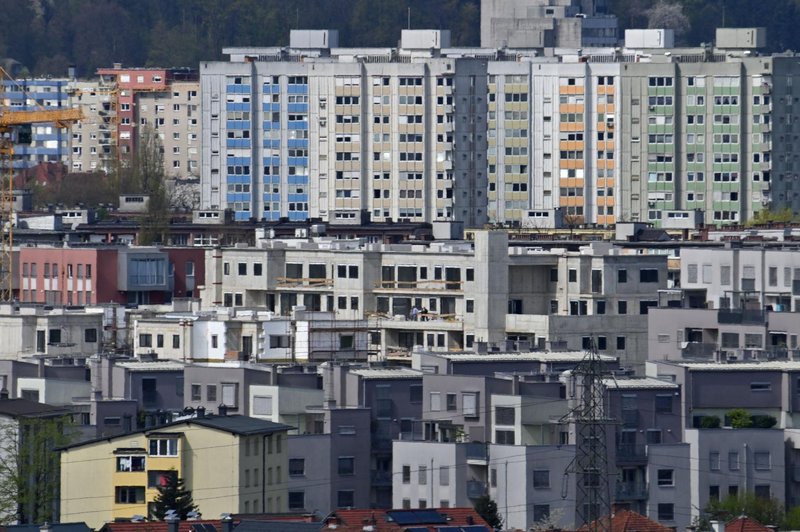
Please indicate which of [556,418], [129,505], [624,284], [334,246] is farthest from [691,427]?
[334,246]

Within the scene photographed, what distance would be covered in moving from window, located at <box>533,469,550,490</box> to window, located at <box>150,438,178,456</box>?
17.6 feet

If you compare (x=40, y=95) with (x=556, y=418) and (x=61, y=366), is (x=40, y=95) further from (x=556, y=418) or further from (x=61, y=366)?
(x=556, y=418)

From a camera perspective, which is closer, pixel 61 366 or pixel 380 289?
pixel 61 366

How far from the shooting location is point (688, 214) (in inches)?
4176

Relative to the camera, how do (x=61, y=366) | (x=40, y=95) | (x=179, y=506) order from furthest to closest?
1. (x=40, y=95)
2. (x=61, y=366)
3. (x=179, y=506)

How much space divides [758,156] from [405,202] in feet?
42.9

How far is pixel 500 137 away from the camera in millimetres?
120500

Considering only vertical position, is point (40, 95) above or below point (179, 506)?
above

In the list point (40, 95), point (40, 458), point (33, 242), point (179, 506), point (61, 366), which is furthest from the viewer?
point (40, 95)

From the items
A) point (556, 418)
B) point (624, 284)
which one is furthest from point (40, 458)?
point (624, 284)

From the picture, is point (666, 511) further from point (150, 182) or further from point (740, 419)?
point (150, 182)

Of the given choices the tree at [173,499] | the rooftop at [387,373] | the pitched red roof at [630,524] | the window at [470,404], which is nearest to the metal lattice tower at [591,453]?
the pitched red roof at [630,524]

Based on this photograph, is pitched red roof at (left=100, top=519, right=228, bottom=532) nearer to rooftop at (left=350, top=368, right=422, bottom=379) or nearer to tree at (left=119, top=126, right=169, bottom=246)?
rooftop at (left=350, top=368, right=422, bottom=379)

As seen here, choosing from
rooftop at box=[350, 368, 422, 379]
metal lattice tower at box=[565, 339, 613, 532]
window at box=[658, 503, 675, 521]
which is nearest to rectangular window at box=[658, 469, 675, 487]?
window at box=[658, 503, 675, 521]
